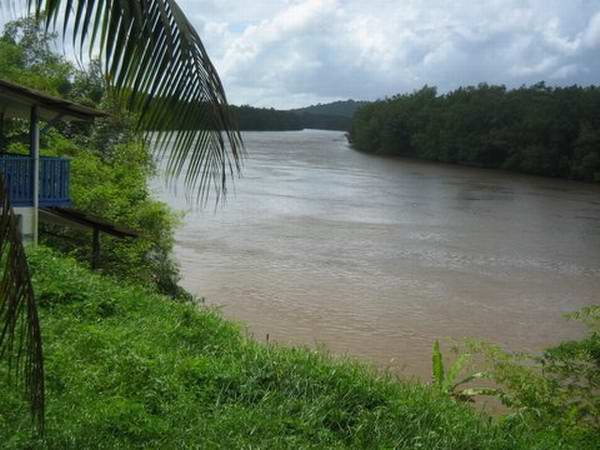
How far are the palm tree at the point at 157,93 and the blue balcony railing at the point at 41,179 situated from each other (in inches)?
292

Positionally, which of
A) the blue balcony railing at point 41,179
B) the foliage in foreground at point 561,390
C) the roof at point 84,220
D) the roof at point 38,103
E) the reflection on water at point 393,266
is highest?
the roof at point 38,103

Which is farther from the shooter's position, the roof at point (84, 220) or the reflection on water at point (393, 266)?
the reflection on water at point (393, 266)

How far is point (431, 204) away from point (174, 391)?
82.9ft

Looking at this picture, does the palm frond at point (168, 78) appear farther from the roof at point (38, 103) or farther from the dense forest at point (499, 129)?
the dense forest at point (499, 129)

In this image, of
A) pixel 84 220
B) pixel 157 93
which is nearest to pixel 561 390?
pixel 157 93

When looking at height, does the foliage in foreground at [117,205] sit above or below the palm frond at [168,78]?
below

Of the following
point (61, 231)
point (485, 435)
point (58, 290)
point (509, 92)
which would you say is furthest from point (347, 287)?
point (509, 92)

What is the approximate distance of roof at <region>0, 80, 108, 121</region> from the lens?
8.64 meters

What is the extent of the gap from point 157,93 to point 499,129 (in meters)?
50.4

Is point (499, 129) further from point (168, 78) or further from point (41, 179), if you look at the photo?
point (168, 78)

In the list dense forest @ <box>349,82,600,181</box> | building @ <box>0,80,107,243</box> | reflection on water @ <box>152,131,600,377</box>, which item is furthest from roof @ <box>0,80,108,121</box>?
dense forest @ <box>349,82,600,181</box>

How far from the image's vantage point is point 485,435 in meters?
4.97

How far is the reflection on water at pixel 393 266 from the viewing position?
42.0 ft

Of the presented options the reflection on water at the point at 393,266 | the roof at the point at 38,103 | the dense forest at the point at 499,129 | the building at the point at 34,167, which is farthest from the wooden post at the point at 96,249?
the dense forest at the point at 499,129
